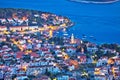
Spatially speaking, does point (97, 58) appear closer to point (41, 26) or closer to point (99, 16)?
point (41, 26)

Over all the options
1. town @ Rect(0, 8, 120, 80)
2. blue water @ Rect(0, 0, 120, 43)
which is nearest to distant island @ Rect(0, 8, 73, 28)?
blue water @ Rect(0, 0, 120, 43)

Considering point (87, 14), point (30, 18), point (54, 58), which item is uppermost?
point (30, 18)

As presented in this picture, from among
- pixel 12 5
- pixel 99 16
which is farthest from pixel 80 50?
pixel 12 5

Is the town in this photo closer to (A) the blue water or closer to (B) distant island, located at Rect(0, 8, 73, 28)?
(A) the blue water

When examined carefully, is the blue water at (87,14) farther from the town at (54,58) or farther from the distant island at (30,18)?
the town at (54,58)

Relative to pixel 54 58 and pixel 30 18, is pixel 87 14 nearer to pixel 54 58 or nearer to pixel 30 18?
pixel 30 18

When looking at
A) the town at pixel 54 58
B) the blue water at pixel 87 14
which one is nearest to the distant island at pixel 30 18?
the blue water at pixel 87 14

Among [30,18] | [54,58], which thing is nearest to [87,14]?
[30,18]
